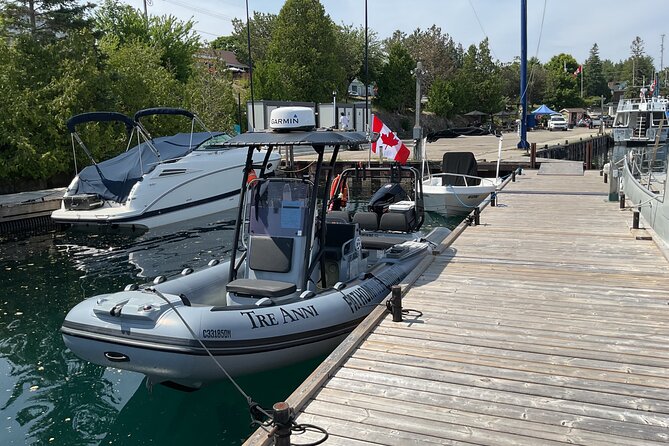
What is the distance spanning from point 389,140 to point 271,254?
10128 millimetres

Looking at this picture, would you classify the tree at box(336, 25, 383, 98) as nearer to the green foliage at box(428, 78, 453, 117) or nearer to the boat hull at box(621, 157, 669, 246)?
the green foliage at box(428, 78, 453, 117)

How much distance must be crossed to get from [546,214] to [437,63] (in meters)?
52.9

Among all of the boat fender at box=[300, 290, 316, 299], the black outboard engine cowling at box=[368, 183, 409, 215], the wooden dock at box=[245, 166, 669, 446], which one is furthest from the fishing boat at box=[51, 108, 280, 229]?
the wooden dock at box=[245, 166, 669, 446]

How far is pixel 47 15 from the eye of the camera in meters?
24.1

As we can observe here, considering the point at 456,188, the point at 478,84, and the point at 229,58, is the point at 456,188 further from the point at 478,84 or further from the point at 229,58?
the point at 229,58

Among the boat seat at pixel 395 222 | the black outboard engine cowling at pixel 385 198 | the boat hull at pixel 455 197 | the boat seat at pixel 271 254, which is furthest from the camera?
the boat hull at pixel 455 197

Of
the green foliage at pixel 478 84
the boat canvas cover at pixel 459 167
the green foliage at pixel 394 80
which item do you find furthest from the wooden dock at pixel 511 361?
the green foliage at pixel 478 84

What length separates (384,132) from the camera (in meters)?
15.9

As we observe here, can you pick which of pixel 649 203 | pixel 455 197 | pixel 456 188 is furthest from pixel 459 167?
pixel 649 203

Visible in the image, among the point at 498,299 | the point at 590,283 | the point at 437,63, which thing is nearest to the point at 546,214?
the point at 590,283

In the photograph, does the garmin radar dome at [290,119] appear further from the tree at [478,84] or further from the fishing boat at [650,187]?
the tree at [478,84]

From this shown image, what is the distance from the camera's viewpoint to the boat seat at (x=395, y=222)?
361 inches

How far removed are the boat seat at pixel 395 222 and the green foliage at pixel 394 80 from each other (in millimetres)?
41796

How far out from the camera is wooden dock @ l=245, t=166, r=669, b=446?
3574 millimetres
